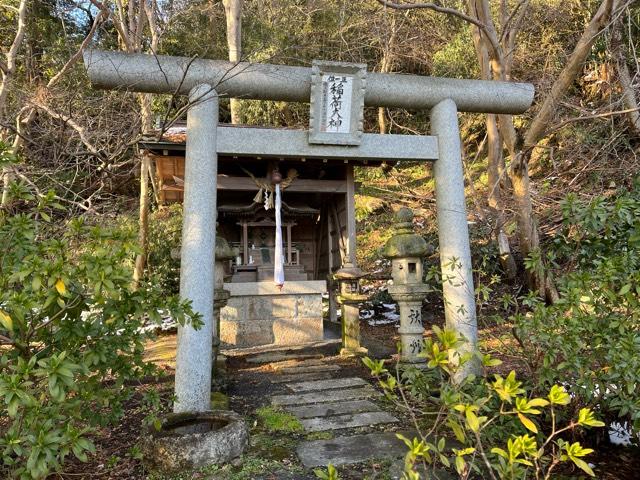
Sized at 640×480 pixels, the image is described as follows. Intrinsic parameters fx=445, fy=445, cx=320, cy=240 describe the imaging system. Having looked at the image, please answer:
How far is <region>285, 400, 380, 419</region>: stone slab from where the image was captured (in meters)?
4.28

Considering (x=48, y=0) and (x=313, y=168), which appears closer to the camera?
(x=313, y=168)

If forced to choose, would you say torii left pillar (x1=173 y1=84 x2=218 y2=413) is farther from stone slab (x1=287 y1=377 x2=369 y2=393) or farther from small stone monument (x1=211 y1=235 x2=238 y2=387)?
stone slab (x1=287 y1=377 x2=369 y2=393)

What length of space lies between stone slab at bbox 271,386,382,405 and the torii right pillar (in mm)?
1030

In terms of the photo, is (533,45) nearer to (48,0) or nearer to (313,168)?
(313,168)

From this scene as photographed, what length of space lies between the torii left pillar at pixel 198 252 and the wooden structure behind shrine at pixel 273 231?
3019 mm

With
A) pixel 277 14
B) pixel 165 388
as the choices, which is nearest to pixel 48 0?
pixel 277 14

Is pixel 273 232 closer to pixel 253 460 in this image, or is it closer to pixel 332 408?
pixel 332 408

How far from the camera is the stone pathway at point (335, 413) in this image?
10.9ft

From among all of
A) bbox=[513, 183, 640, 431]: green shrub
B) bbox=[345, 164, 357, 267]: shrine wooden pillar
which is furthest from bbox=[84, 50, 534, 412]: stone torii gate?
bbox=[345, 164, 357, 267]: shrine wooden pillar

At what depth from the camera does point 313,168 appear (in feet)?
31.2

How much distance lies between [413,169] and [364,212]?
4.36 metres

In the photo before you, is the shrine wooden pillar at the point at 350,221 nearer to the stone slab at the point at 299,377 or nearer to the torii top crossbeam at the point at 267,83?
the stone slab at the point at 299,377

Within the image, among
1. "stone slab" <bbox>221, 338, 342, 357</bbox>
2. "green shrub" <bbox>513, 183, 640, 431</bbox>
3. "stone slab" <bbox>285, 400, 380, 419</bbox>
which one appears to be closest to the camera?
"green shrub" <bbox>513, 183, 640, 431</bbox>

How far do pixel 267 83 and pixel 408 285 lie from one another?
2.76 meters
